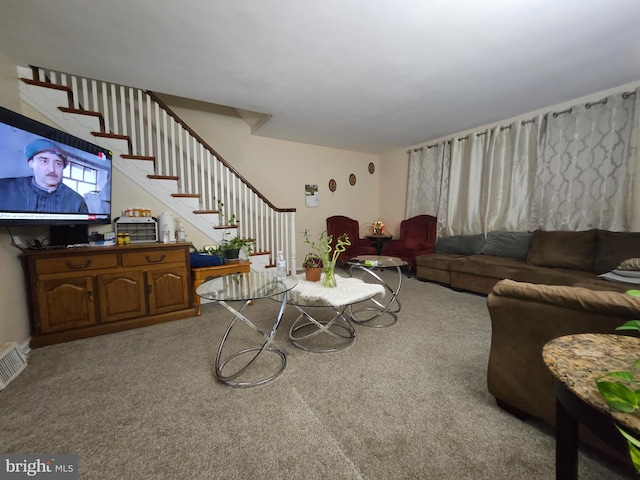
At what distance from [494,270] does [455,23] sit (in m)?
2.69

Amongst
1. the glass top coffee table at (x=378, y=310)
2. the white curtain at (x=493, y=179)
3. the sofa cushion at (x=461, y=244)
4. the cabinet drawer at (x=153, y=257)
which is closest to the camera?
the cabinet drawer at (x=153, y=257)

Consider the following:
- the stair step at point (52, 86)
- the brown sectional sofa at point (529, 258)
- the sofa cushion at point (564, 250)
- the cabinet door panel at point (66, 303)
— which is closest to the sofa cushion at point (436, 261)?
the brown sectional sofa at point (529, 258)

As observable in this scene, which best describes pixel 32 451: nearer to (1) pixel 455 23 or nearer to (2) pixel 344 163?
(1) pixel 455 23

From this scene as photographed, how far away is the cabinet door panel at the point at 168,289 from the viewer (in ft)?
8.72

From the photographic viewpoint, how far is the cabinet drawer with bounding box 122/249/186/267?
8.35 feet

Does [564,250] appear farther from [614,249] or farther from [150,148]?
[150,148]

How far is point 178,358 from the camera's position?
2045mm

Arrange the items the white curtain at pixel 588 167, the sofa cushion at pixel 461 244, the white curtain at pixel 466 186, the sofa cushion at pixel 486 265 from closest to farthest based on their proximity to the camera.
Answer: the white curtain at pixel 588 167 → the sofa cushion at pixel 486 265 → the sofa cushion at pixel 461 244 → the white curtain at pixel 466 186

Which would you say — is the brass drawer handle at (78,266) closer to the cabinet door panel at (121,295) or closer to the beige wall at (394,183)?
the cabinet door panel at (121,295)

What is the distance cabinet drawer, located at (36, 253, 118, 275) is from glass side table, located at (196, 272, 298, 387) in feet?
3.68

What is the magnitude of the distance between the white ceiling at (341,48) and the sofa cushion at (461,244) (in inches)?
75.0

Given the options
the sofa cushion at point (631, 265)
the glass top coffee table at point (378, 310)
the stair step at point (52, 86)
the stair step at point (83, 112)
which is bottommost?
the glass top coffee table at point (378, 310)

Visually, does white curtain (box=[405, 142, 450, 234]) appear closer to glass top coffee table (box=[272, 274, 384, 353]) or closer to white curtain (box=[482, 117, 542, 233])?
white curtain (box=[482, 117, 542, 233])

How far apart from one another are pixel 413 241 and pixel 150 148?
432cm
